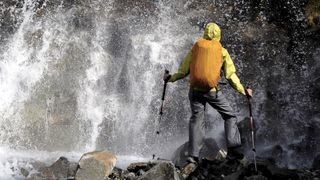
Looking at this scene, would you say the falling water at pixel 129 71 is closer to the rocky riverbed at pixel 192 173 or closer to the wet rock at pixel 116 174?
the wet rock at pixel 116 174

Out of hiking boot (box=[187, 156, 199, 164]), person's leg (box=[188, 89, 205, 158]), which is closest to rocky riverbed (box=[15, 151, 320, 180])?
hiking boot (box=[187, 156, 199, 164])

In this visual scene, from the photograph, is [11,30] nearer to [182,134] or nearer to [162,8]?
[162,8]

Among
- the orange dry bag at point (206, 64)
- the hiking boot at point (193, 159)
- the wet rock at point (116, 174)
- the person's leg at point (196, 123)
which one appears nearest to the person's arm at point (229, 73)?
the orange dry bag at point (206, 64)

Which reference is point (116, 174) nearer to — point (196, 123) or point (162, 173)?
point (162, 173)

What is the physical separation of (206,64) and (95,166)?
101 inches

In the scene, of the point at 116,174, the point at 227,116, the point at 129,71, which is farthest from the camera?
the point at 129,71

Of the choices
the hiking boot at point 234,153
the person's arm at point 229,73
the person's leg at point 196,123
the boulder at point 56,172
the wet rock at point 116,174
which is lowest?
the boulder at point 56,172

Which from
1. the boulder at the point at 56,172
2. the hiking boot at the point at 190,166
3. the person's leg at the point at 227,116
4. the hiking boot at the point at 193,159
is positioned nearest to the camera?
the hiking boot at the point at 190,166

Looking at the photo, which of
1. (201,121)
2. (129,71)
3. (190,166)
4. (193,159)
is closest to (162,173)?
(190,166)

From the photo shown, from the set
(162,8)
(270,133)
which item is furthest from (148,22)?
(270,133)

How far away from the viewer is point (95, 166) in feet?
27.5

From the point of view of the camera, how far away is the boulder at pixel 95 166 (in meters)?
8.28

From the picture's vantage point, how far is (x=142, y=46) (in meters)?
17.0

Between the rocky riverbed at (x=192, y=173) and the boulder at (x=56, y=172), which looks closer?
the rocky riverbed at (x=192, y=173)
